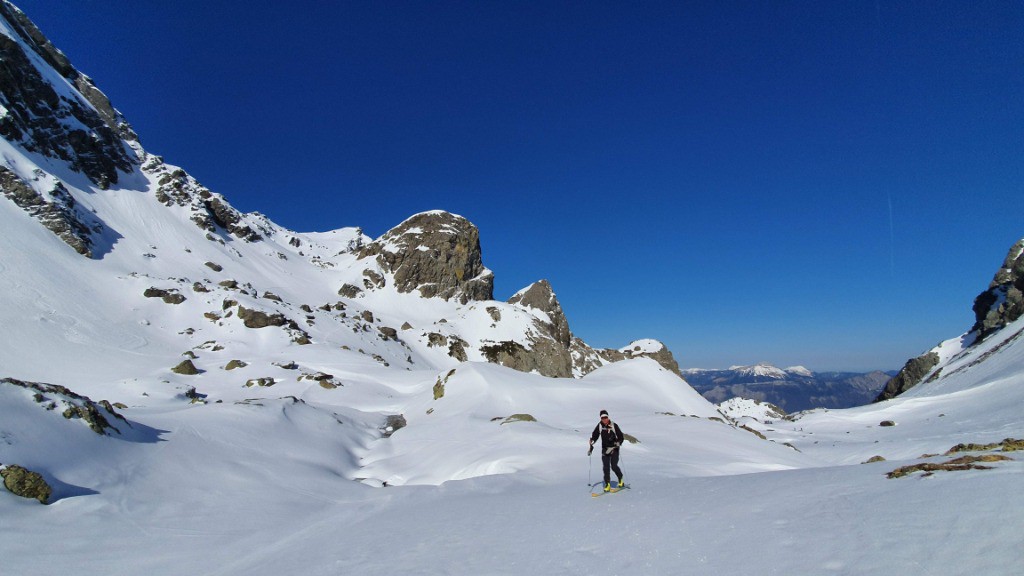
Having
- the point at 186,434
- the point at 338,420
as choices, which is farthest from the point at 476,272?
the point at 186,434

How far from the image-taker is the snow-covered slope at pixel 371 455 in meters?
6.73

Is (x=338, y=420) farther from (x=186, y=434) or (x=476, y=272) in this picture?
(x=476, y=272)

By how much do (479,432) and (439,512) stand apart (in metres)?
11.1

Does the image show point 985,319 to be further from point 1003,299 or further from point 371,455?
point 371,455

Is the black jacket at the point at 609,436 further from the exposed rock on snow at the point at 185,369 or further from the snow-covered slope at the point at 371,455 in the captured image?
the exposed rock on snow at the point at 185,369

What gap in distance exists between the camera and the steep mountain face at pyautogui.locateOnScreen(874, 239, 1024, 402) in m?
69.8

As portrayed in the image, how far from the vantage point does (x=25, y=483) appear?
9.72 m

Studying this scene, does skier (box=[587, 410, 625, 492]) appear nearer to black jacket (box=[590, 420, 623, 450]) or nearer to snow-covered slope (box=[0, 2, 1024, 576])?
black jacket (box=[590, 420, 623, 450])

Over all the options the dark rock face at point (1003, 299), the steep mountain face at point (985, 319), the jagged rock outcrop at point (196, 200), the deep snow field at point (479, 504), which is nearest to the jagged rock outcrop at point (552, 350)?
the steep mountain face at point (985, 319)

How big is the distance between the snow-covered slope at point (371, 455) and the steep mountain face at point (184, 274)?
0.53m

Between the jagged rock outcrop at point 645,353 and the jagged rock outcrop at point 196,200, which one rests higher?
the jagged rock outcrop at point 196,200

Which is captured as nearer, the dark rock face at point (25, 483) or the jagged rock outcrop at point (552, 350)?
the dark rock face at point (25, 483)

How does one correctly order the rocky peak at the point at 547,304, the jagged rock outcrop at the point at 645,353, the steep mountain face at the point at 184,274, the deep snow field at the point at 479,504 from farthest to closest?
the rocky peak at the point at 547,304, the jagged rock outcrop at the point at 645,353, the steep mountain face at the point at 184,274, the deep snow field at the point at 479,504

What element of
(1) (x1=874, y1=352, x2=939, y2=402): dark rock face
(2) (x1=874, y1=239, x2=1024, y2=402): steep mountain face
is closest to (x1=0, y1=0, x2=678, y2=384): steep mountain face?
(1) (x1=874, y1=352, x2=939, y2=402): dark rock face
